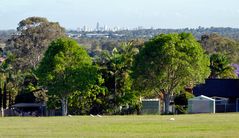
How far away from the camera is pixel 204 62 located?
7381cm

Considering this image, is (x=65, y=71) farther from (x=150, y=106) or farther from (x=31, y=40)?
(x=31, y=40)

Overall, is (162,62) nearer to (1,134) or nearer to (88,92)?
(88,92)

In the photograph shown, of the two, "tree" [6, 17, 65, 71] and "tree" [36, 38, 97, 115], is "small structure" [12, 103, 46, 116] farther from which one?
"tree" [6, 17, 65, 71]

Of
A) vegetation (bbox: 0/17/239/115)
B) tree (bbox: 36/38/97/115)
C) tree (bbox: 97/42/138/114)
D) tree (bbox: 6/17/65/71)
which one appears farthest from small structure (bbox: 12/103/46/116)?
tree (bbox: 6/17/65/71)

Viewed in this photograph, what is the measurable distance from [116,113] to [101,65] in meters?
6.52

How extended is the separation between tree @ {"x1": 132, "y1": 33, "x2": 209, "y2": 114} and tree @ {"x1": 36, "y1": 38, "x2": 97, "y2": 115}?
464cm

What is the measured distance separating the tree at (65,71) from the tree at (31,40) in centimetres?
3169

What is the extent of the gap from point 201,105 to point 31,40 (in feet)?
128

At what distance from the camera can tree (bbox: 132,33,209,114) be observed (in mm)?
71375

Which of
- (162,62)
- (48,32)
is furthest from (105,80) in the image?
(48,32)

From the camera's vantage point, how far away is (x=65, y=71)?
240 feet

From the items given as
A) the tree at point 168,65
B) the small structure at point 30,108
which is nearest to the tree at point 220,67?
the tree at point 168,65

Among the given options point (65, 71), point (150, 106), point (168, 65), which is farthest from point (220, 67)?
point (65, 71)

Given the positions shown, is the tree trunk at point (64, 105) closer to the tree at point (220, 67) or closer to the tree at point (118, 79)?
the tree at point (118, 79)
